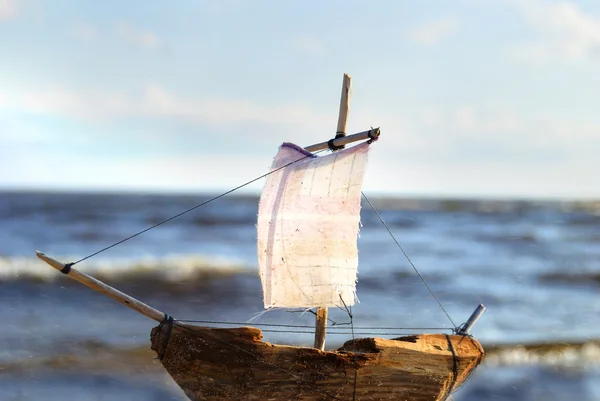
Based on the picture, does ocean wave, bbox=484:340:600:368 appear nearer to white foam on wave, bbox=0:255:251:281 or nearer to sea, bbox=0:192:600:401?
sea, bbox=0:192:600:401

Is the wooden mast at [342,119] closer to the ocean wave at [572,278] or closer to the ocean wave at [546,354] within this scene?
the ocean wave at [546,354]

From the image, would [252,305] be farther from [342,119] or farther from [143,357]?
[342,119]

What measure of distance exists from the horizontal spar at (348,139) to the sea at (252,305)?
1193mm

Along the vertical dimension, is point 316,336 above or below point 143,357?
above

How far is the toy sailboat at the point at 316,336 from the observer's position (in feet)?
26.5

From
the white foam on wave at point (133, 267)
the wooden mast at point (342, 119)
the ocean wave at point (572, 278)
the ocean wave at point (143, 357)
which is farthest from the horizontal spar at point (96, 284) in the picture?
the ocean wave at point (572, 278)

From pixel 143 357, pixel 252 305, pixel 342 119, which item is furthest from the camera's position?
pixel 252 305

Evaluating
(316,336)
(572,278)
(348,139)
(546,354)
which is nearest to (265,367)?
(316,336)

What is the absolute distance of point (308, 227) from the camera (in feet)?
29.5

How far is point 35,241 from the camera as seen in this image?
32.8 m

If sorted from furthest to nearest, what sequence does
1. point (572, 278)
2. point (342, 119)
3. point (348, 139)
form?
point (572, 278)
point (342, 119)
point (348, 139)

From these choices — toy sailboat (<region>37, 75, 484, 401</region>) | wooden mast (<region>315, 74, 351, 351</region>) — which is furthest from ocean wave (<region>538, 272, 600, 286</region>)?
wooden mast (<region>315, 74, 351, 351</region>)

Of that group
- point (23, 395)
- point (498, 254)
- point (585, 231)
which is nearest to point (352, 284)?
point (23, 395)

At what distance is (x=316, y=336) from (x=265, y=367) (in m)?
1.06
